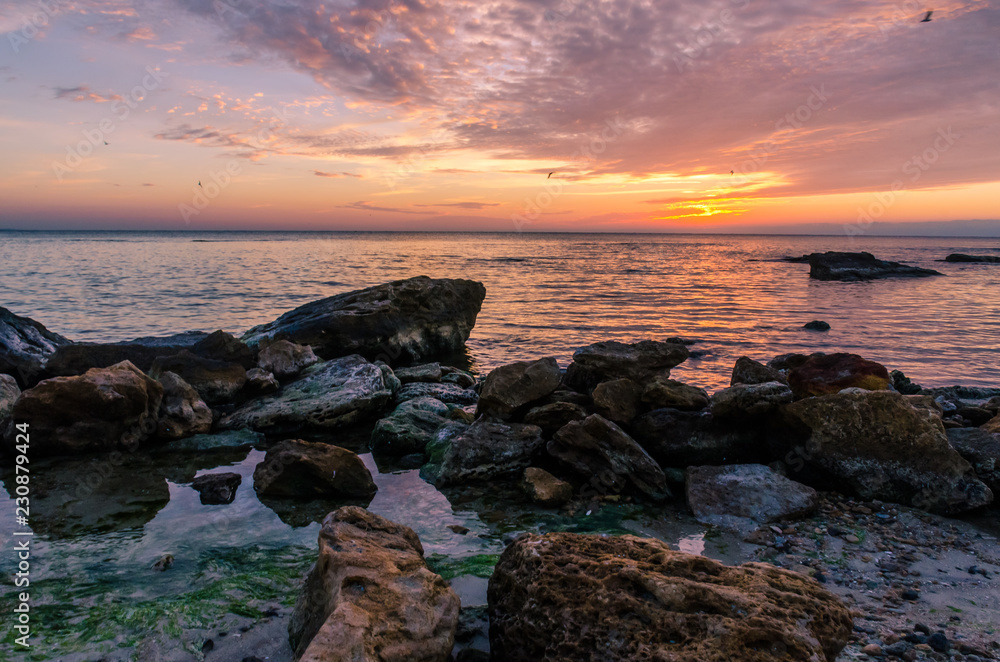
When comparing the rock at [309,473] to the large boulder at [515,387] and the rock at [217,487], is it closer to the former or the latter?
the rock at [217,487]

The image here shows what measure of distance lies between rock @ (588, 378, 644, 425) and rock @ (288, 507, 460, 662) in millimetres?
4395

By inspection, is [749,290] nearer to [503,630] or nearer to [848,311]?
[848,311]

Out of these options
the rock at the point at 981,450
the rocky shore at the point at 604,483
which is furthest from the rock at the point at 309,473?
the rock at the point at 981,450

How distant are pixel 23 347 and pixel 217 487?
793 cm

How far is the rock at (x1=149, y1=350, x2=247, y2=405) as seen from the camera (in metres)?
9.98

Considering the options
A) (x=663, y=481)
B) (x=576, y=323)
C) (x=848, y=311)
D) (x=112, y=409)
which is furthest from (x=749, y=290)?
(x=112, y=409)

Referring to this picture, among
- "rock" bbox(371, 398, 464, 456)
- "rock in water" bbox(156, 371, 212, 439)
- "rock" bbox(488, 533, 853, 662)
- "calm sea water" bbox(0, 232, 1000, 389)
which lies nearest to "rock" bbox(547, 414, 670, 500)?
"rock" bbox(371, 398, 464, 456)

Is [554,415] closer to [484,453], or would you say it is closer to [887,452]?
[484,453]

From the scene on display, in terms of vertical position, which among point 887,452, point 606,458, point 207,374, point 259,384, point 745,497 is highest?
point 207,374

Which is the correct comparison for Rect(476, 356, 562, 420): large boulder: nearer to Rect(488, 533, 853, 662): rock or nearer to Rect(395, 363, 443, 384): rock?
Rect(488, 533, 853, 662): rock

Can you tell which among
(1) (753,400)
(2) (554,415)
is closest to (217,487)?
(2) (554,415)

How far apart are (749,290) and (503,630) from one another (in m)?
36.1

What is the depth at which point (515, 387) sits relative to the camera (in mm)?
8484

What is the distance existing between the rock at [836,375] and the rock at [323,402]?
7185 mm
